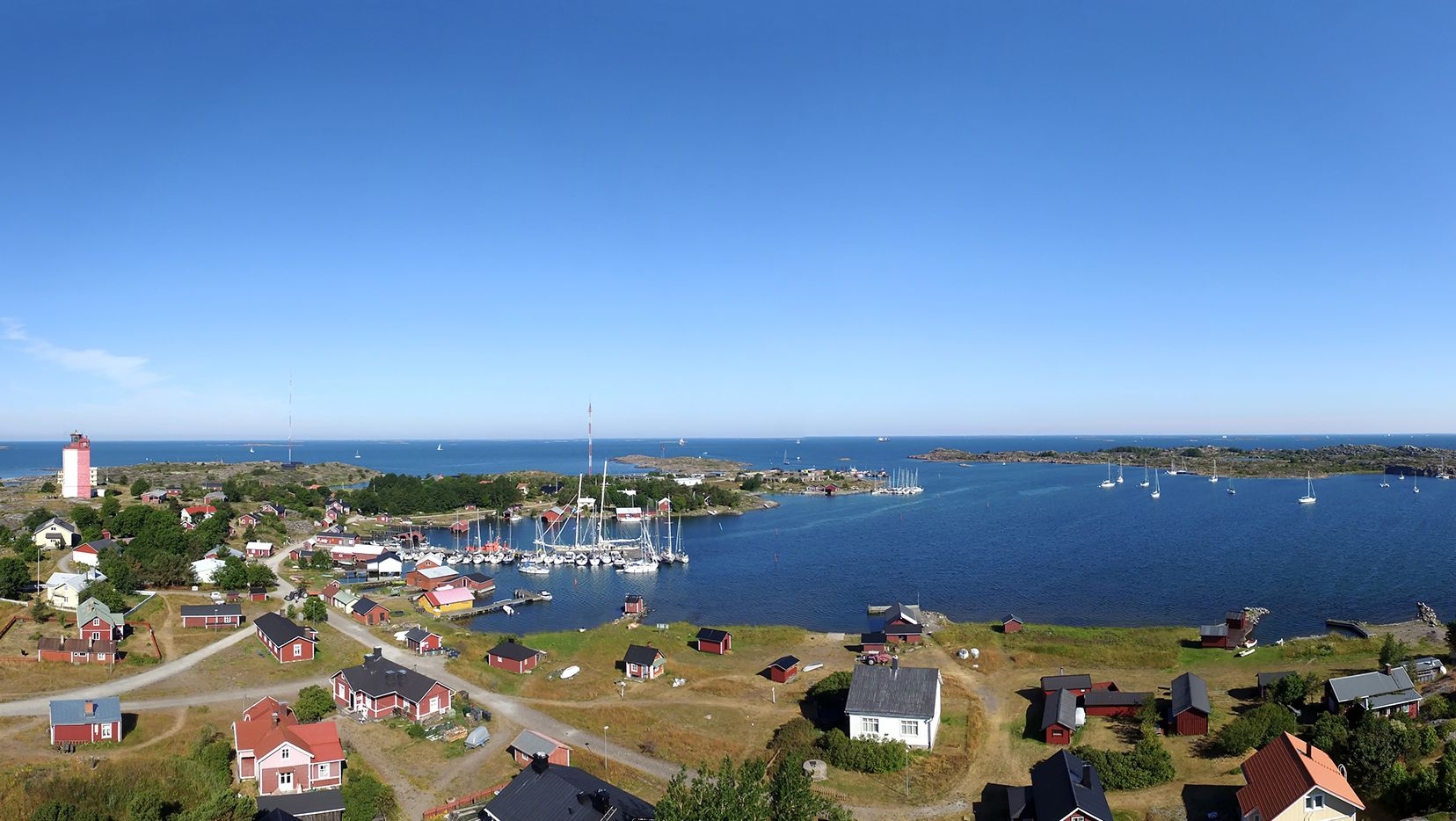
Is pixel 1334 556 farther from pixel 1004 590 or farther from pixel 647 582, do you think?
pixel 647 582

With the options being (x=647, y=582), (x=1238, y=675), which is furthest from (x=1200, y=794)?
(x=647, y=582)

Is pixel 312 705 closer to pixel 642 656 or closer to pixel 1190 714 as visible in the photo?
pixel 642 656

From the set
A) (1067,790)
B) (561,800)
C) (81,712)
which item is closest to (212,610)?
(81,712)

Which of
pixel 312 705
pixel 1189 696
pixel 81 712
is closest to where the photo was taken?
pixel 81 712

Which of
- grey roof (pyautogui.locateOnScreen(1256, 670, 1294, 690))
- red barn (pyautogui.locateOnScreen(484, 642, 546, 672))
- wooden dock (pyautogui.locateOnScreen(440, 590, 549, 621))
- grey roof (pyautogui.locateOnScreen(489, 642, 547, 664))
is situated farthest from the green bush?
wooden dock (pyautogui.locateOnScreen(440, 590, 549, 621))

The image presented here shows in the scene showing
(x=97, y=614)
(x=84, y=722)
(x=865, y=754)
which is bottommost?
(x=865, y=754)

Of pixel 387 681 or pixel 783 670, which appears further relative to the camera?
pixel 783 670

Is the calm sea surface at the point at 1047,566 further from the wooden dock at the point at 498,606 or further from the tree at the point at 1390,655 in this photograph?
the tree at the point at 1390,655

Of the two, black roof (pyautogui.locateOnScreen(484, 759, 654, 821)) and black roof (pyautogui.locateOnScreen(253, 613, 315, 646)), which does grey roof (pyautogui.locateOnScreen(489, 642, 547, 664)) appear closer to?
black roof (pyautogui.locateOnScreen(253, 613, 315, 646))

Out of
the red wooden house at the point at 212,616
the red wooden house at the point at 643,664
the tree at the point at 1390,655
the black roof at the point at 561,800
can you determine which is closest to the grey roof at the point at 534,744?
the black roof at the point at 561,800
